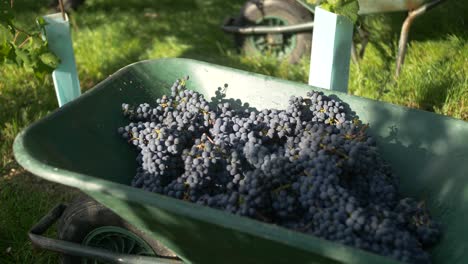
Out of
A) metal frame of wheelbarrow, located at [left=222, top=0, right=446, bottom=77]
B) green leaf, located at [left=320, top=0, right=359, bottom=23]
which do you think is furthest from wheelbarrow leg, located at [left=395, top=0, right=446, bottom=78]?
green leaf, located at [left=320, top=0, right=359, bottom=23]

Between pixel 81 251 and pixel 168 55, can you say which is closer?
pixel 81 251

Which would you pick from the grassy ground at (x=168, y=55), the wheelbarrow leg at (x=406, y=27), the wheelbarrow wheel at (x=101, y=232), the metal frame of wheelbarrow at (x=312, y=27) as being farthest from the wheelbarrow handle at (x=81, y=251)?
the wheelbarrow leg at (x=406, y=27)

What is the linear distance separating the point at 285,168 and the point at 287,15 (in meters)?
2.04

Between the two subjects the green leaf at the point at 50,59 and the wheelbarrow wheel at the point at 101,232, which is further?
the green leaf at the point at 50,59

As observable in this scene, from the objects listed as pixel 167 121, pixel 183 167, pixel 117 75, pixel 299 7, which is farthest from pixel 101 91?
pixel 299 7

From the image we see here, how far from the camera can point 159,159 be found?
5.52 feet

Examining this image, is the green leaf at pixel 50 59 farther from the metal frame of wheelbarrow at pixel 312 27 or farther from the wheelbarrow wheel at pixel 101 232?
the metal frame of wheelbarrow at pixel 312 27

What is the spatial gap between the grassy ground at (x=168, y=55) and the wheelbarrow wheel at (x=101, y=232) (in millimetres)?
393

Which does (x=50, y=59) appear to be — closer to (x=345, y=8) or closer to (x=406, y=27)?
(x=345, y=8)

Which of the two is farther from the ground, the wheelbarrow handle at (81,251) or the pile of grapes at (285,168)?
the pile of grapes at (285,168)

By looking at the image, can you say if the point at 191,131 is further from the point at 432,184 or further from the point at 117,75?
the point at 432,184

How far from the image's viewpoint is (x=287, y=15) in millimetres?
3377

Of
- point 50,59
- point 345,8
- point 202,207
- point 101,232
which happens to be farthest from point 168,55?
point 202,207

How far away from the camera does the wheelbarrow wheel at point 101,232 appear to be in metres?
1.74
